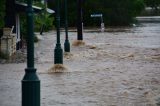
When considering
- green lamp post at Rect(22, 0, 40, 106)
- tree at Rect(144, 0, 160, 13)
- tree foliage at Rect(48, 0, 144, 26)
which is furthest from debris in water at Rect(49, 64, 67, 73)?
tree at Rect(144, 0, 160, 13)

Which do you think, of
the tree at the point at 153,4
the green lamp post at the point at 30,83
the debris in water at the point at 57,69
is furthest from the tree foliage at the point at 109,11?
the green lamp post at the point at 30,83

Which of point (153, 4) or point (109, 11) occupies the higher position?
point (153, 4)

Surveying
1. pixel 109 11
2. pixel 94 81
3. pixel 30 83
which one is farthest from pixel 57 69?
pixel 109 11

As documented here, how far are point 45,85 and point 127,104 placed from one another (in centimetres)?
442

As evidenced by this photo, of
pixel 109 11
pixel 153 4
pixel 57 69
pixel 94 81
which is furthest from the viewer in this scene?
pixel 153 4

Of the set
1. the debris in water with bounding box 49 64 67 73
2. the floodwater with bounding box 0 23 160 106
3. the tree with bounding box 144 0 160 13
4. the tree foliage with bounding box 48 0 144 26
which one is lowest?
the floodwater with bounding box 0 23 160 106

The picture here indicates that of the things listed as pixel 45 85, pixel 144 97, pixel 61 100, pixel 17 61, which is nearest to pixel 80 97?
pixel 61 100

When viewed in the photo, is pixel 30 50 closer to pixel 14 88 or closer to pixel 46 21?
pixel 14 88

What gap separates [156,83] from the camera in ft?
61.7

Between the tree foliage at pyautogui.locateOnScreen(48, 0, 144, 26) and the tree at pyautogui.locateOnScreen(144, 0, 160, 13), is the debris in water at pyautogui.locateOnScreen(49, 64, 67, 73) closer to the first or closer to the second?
the tree foliage at pyautogui.locateOnScreen(48, 0, 144, 26)

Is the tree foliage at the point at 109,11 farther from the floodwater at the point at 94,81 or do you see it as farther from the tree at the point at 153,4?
A: the floodwater at the point at 94,81

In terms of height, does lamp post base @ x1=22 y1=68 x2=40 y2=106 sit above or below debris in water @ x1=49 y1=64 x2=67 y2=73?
above

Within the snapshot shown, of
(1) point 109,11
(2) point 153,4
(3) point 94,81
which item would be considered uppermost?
(2) point 153,4

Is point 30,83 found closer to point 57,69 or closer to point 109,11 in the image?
point 57,69
